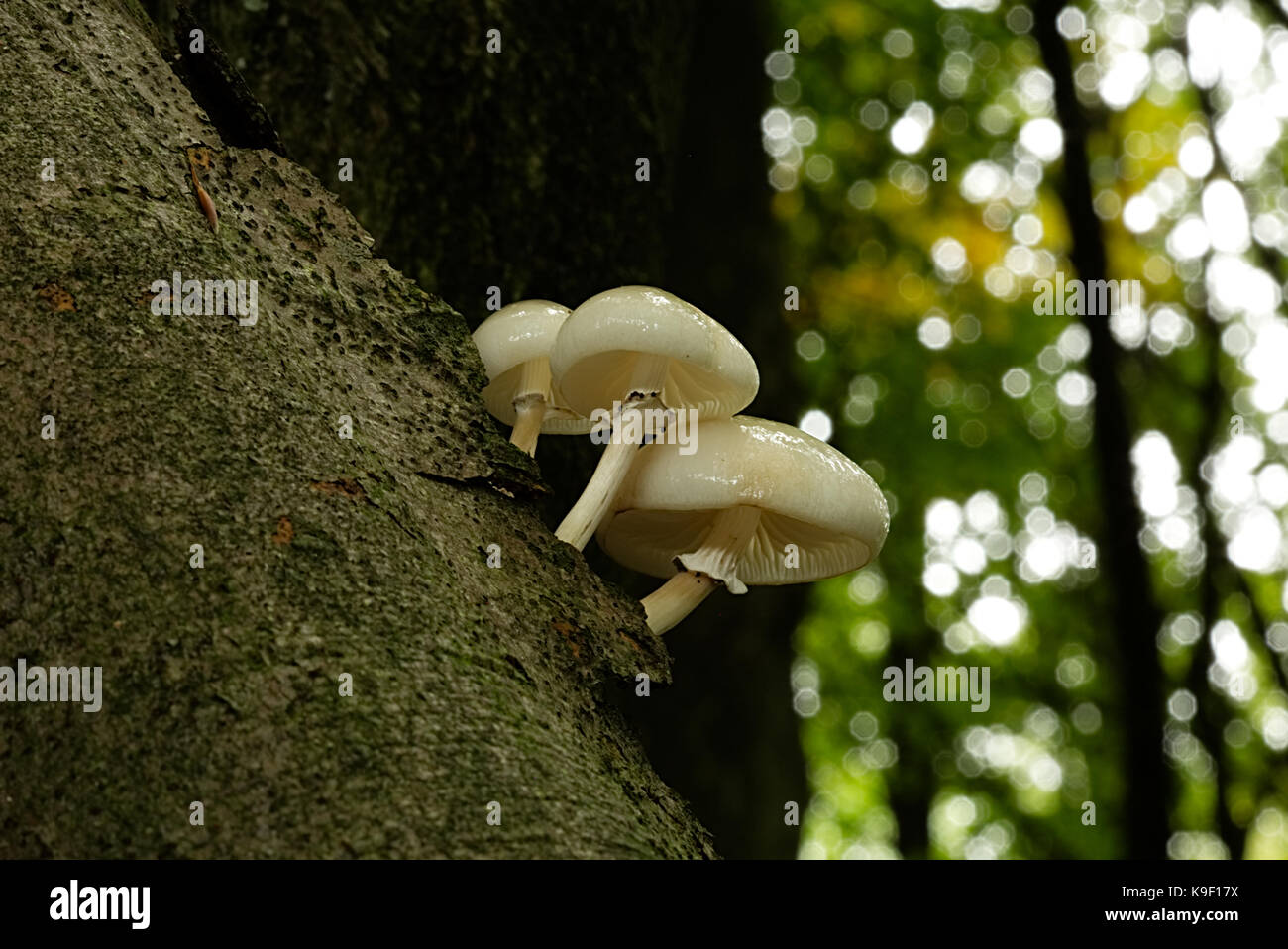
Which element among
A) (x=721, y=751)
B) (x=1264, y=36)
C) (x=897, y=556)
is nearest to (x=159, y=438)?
(x=721, y=751)

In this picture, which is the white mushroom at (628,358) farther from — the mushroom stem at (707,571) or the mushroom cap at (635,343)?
the mushroom stem at (707,571)

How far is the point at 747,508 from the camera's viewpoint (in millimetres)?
2805

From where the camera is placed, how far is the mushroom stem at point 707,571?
9.08ft

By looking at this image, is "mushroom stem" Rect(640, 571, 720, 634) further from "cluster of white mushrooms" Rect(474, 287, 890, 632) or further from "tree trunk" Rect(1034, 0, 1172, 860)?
"tree trunk" Rect(1034, 0, 1172, 860)

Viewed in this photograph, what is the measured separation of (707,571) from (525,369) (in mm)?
787

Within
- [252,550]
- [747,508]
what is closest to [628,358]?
[747,508]

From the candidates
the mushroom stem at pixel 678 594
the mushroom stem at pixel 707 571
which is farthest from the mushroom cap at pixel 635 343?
the mushroom stem at pixel 678 594

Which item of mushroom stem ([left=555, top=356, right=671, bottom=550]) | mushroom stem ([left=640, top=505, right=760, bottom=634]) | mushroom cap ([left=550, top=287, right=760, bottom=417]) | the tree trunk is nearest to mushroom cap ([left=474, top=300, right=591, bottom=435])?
mushroom cap ([left=550, top=287, right=760, bottom=417])

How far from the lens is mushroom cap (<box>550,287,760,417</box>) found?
254cm

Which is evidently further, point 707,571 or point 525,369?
point 525,369

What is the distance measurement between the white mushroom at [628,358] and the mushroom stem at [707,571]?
0.95ft

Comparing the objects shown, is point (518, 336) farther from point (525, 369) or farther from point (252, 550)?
point (252, 550)

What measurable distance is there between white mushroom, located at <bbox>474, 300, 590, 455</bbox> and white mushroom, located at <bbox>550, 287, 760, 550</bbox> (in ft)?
0.57

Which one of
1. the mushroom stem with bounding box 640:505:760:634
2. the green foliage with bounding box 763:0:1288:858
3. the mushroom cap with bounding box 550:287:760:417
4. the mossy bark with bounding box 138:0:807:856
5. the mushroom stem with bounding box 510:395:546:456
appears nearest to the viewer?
the mushroom cap with bounding box 550:287:760:417
